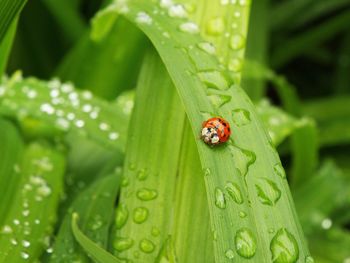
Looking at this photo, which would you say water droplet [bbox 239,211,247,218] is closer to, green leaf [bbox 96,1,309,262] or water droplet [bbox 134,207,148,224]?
green leaf [bbox 96,1,309,262]

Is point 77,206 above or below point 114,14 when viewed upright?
below

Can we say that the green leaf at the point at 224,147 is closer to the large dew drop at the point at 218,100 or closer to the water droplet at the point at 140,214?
the large dew drop at the point at 218,100

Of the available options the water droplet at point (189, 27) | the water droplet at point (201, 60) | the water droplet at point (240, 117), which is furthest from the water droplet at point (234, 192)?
the water droplet at point (189, 27)

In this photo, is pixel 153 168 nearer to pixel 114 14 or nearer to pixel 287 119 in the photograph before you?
pixel 114 14

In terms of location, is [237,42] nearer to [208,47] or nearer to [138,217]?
[208,47]

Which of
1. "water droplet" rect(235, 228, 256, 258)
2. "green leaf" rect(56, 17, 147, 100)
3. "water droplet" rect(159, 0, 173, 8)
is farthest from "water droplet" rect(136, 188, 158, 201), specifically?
"green leaf" rect(56, 17, 147, 100)

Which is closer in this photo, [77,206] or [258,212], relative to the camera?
[258,212]

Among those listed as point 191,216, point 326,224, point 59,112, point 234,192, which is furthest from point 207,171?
point 326,224

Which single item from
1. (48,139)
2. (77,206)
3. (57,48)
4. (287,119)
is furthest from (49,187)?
(57,48)
